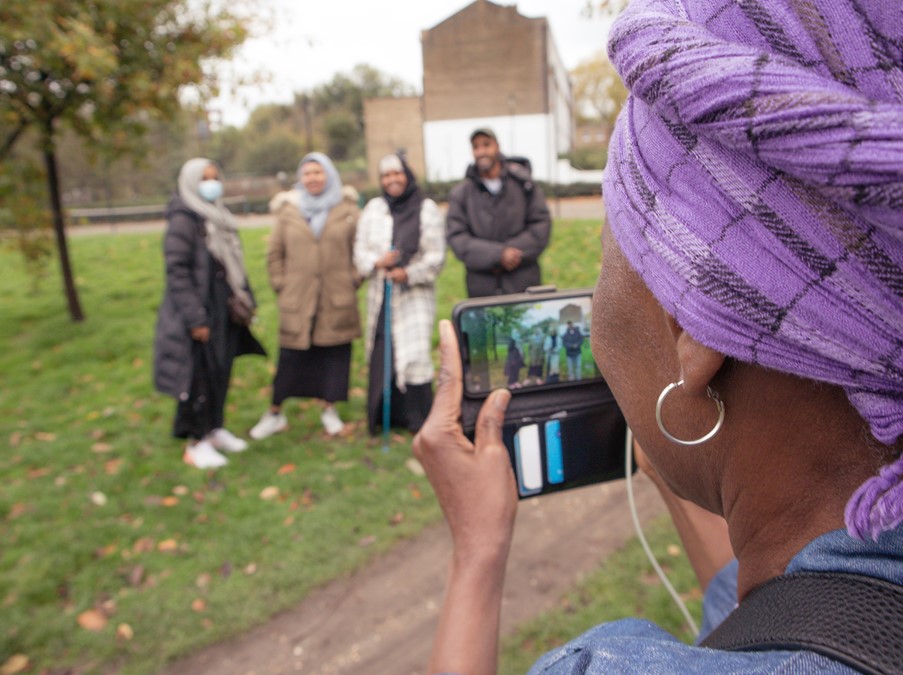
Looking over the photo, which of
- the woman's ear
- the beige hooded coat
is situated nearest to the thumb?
the woman's ear

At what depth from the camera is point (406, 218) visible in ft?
16.6

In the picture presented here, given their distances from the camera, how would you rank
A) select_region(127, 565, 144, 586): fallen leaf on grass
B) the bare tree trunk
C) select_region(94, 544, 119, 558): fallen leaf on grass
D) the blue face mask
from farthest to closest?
the bare tree trunk
the blue face mask
select_region(94, 544, 119, 558): fallen leaf on grass
select_region(127, 565, 144, 586): fallen leaf on grass

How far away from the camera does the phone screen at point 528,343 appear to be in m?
1.44

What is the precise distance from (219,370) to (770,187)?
4.75m

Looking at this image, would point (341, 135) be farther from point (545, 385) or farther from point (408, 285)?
point (545, 385)

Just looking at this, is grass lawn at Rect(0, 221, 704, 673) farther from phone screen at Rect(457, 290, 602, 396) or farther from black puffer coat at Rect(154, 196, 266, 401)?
phone screen at Rect(457, 290, 602, 396)

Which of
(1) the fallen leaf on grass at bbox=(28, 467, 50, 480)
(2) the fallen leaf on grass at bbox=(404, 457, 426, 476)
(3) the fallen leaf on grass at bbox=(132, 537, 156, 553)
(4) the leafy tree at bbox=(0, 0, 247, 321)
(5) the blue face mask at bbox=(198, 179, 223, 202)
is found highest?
(4) the leafy tree at bbox=(0, 0, 247, 321)

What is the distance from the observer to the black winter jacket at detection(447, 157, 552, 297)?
5293 mm

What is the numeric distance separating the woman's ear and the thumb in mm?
500

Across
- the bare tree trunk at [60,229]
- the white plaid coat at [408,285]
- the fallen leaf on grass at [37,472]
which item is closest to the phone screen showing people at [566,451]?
the white plaid coat at [408,285]

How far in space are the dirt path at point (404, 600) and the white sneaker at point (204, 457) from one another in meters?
1.69

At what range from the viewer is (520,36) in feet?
21.1

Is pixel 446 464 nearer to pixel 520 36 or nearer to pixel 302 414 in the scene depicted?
pixel 302 414

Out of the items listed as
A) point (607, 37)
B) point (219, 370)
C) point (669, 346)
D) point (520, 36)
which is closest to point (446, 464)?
point (669, 346)
